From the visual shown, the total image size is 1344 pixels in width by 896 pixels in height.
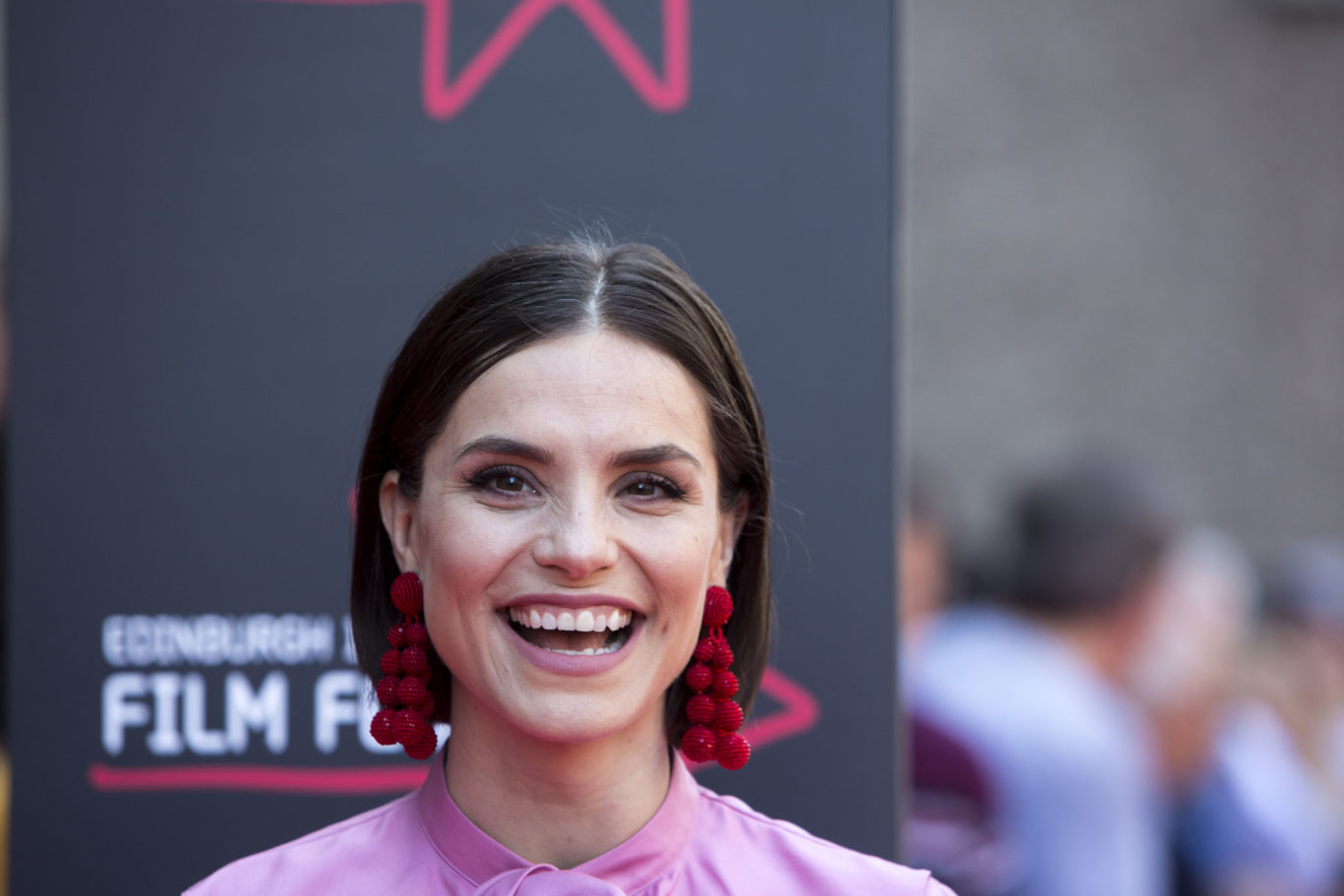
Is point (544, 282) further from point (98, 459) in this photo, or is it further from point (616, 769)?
point (98, 459)

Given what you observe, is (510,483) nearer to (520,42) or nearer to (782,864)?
(782,864)

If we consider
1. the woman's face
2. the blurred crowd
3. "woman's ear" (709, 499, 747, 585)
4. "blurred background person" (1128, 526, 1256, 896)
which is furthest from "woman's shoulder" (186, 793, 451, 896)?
"blurred background person" (1128, 526, 1256, 896)

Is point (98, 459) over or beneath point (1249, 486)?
over

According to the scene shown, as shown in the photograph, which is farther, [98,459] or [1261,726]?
[1261,726]

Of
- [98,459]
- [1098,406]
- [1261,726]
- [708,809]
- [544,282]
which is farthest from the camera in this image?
[1098,406]

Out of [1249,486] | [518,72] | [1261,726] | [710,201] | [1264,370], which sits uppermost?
[518,72]

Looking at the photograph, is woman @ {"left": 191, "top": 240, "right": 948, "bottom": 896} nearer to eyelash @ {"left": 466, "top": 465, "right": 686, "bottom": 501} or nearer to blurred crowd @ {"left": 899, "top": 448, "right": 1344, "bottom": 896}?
eyelash @ {"left": 466, "top": 465, "right": 686, "bottom": 501}

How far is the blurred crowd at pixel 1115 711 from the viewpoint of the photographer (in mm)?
3686

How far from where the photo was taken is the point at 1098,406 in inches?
253

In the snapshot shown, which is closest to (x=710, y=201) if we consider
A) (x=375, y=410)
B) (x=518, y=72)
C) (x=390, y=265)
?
(x=518, y=72)

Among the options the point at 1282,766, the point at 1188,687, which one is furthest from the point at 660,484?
the point at 1282,766

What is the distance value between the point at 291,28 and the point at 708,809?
1286 mm

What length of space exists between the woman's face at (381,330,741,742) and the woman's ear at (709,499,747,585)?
11 centimetres

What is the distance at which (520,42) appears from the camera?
2.21m
